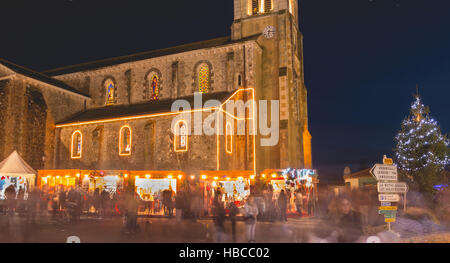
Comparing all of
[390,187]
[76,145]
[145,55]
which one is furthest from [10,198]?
[390,187]

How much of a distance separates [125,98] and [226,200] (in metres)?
17.8

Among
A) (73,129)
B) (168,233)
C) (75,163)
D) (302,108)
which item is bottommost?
(168,233)

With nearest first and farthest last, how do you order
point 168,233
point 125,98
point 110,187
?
point 168,233
point 110,187
point 125,98

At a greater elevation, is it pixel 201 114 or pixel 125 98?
pixel 125 98

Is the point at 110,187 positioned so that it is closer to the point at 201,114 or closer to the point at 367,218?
the point at 201,114

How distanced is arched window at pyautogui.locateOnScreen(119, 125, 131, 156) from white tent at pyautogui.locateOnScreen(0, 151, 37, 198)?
6591 millimetres

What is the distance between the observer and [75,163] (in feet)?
98.2

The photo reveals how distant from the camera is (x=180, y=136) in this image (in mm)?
26516

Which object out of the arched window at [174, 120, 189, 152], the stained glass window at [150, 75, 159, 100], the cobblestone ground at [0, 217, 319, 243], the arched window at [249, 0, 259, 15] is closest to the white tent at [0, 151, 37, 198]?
the cobblestone ground at [0, 217, 319, 243]

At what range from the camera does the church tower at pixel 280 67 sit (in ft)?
98.0

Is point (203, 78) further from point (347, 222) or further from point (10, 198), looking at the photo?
point (347, 222)

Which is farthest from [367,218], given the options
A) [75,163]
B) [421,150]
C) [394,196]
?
[75,163]

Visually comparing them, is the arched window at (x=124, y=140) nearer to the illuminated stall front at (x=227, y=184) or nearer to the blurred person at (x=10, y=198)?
the blurred person at (x=10, y=198)

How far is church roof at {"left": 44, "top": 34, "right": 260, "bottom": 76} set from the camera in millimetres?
32219
